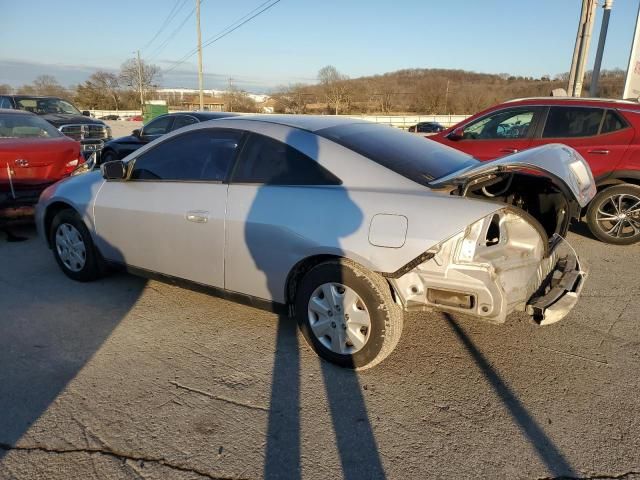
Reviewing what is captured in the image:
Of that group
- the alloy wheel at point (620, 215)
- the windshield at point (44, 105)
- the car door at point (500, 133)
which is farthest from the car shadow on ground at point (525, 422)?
the windshield at point (44, 105)

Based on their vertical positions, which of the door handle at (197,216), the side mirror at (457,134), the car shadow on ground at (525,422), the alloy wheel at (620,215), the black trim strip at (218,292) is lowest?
the car shadow on ground at (525,422)

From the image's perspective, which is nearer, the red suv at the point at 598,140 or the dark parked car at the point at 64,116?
the red suv at the point at 598,140

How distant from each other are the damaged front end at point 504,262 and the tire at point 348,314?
0.15 meters

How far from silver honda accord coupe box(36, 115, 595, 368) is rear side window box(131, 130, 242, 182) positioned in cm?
1

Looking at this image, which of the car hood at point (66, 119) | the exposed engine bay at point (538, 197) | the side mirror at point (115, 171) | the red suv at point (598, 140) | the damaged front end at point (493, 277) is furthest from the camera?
the car hood at point (66, 119)

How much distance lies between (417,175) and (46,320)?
3168mm

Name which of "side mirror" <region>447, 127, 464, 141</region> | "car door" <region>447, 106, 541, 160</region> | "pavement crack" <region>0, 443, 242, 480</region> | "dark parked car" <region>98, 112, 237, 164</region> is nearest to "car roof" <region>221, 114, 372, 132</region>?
"pavement crack" <region>0, 443, 242, 480</region>

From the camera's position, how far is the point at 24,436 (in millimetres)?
2420

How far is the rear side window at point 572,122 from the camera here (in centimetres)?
589

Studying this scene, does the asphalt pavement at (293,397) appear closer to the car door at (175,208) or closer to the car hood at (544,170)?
the car door at (175,208)

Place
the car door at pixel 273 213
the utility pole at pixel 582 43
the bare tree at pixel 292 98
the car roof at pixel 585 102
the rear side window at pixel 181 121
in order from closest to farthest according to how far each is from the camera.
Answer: the car door at pixel 273 213 → the car roof at pixel 585 102 → the rear side window at pixel 181 121 → the utility pole at pixel 582 43 → the bare tree at pixel 292 98

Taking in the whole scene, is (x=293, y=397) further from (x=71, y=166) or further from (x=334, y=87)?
(x=334, y=87)

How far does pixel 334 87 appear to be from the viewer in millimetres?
62688

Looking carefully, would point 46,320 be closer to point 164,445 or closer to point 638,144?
point 164,445
